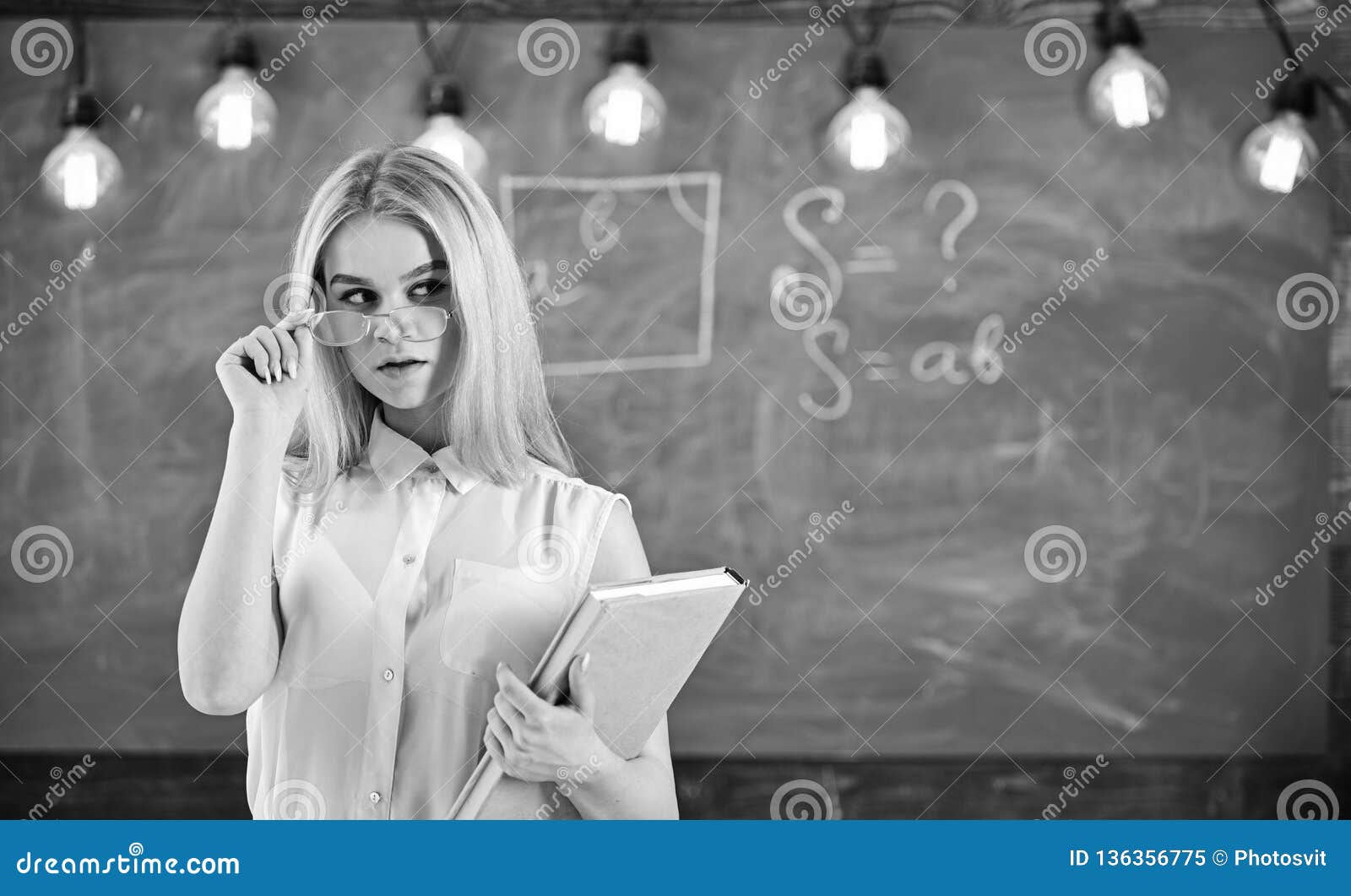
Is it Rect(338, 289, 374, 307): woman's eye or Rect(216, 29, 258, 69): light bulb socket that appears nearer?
Rect(338, 289, 374, 307): woman's eye

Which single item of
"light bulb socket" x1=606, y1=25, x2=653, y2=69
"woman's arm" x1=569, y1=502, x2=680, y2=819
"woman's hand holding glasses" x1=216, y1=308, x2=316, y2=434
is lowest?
"woman's arm" x1=569, y1=502, x2=680, y2=819

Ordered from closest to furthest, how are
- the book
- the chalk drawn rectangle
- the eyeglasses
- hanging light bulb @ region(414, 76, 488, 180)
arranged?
the book, the eyeglasses, hanging light bulb @ region(414, 76, 488, 180), the chalk drawn rectangle

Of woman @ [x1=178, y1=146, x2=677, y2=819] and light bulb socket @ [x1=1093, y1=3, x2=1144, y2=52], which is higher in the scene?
light bulb socket @ [x1=1093, y1=3, x2=1144, y2=52]

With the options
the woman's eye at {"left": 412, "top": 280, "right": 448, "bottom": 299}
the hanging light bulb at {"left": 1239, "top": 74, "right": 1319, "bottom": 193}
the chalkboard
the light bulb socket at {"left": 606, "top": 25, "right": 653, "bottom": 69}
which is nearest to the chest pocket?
the woman's eye at {"left": 412, "top": 280, "right": 448, "bottom": 299}

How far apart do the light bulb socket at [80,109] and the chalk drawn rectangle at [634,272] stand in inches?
35.0

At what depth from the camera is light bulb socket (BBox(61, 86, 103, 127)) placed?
2234 millimetres

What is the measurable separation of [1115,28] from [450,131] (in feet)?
4.37

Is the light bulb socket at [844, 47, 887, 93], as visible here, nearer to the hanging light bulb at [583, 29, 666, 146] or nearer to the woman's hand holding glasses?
the hanging light bulb at [583, 29, 666, 146]

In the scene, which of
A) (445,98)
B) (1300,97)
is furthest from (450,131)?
(1300,97)

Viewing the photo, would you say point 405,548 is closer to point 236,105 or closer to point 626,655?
point 626,655

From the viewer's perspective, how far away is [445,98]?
2.21 meters

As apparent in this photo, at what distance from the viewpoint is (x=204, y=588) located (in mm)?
877

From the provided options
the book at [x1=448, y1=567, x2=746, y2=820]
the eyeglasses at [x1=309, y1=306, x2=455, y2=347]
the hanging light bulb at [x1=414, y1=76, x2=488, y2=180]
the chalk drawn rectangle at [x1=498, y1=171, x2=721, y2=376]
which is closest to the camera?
the book at [x1=448, y1=567, x2=746, y2=820]

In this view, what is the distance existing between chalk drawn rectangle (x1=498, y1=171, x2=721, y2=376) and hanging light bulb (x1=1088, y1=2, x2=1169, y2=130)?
0.76 meters
